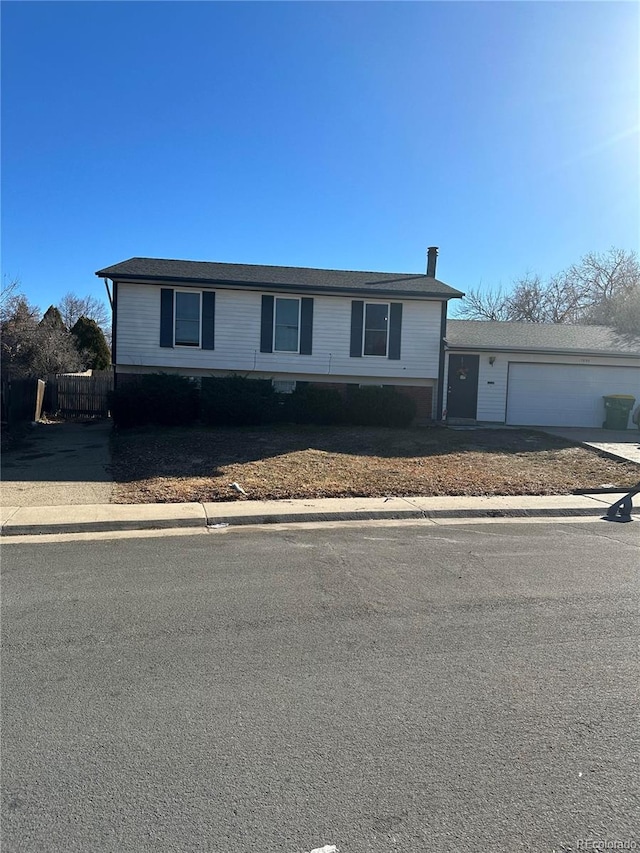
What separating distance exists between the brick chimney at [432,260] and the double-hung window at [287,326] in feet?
21.3

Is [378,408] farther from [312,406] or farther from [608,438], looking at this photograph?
[608,438]

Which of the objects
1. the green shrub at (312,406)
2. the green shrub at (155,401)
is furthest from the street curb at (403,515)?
the green shrub at (155,401)

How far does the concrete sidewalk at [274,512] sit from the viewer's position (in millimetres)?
7719

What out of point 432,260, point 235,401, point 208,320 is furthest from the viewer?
point 432,260

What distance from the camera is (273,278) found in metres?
19.1

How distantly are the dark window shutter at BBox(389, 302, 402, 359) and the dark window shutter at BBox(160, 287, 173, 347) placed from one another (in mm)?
7401

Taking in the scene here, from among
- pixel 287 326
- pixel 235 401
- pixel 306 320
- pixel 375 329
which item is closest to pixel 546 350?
pixel 375 329

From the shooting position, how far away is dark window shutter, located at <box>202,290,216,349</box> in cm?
1867

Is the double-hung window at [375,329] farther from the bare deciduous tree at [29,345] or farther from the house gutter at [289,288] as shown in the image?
the bare deciduous tree at [29,345]

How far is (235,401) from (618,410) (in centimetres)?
1268

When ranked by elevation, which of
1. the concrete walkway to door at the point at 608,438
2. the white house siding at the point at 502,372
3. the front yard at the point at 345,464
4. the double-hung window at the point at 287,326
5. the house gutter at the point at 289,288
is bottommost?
the front yard at the point at 345,464

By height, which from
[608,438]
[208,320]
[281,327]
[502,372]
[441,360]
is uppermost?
[208,320]

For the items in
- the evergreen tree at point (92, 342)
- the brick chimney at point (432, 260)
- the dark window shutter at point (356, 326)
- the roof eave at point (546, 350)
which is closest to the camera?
the roof eave at point (546, 350)

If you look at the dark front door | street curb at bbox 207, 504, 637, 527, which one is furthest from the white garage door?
street curb at bbox 207, 504, 637, 527
